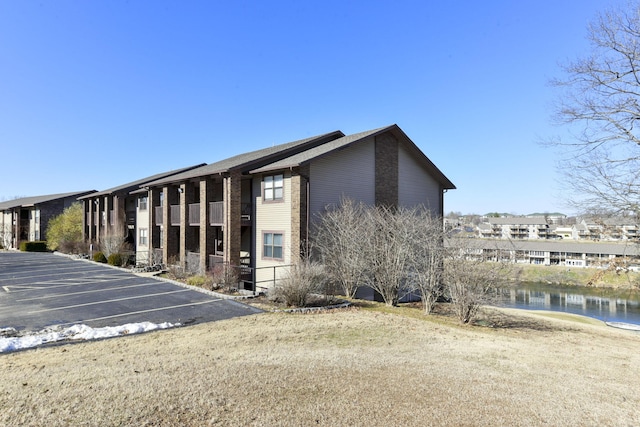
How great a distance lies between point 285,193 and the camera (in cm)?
1775

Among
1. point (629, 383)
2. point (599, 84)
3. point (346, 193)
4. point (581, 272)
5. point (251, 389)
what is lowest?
point (581, 272)

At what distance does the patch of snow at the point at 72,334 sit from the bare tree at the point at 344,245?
754 centimetres

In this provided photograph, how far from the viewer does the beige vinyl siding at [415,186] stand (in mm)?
21641

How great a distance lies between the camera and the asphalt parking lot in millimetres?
11320

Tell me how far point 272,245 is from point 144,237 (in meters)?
Answer: 15.7

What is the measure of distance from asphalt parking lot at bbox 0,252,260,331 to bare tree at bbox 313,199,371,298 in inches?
191

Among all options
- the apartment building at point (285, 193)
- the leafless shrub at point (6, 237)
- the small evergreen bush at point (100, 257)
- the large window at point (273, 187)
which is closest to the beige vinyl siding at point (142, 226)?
Result: the small evergreen bush at point (100, 257)

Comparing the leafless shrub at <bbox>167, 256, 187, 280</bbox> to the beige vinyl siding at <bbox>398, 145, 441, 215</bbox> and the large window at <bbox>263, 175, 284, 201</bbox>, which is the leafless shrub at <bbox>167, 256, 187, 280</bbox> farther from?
the beige vinyl siding at <bbox>398, 145, 441, 215</bbox>

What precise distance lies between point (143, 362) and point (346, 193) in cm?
1330

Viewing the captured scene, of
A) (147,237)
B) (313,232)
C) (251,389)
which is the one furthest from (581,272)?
(251,389)

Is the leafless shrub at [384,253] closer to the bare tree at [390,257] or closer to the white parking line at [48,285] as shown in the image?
the bare tree at [390,257]

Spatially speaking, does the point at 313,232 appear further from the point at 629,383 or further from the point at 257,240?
the point at 629,383

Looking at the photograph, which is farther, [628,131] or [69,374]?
[628,131]

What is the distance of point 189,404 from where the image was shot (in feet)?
17.2
